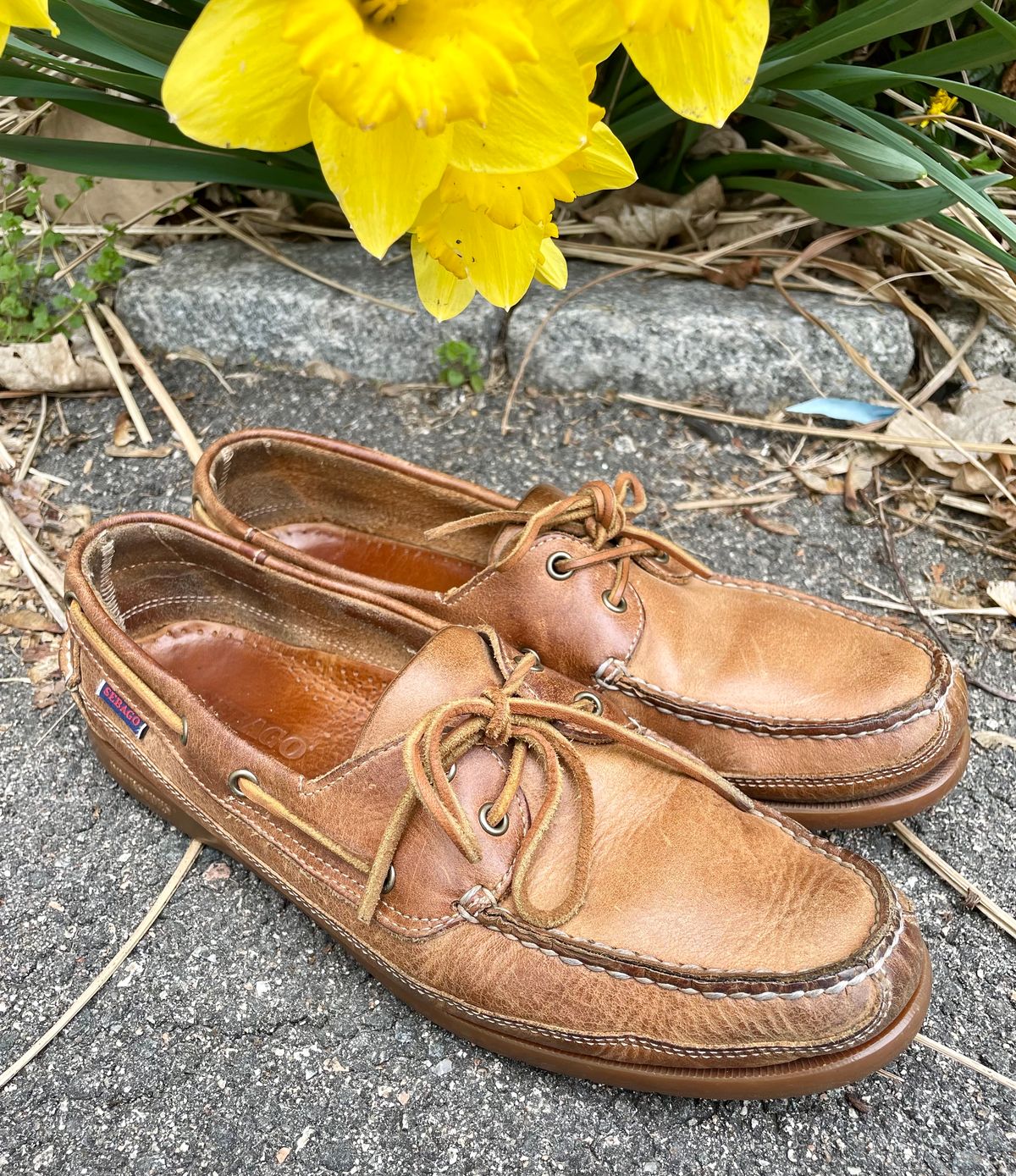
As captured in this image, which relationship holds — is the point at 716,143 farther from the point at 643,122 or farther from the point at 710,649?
the point at 710,649

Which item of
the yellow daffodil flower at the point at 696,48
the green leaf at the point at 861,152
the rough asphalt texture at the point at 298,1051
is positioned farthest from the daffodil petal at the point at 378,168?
the rough asphalt texture at the point at 298,1051

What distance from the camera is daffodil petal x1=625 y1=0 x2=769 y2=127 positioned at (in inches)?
21.4

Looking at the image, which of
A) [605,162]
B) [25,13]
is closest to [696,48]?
[605,162]

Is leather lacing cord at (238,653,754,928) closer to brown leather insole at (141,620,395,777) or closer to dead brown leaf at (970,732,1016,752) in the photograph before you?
brown leather insole at (141,620,395,777)

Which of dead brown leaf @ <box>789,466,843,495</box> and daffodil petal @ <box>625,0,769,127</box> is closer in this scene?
daffodil petal @ <box>625,0,769,127</box>

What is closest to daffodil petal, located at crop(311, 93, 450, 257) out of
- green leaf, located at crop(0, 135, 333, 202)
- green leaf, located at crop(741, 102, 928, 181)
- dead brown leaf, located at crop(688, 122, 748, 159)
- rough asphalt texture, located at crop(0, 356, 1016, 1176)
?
green leaf, located at crop(741, 102, 928, 181)

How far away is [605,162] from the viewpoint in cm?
66

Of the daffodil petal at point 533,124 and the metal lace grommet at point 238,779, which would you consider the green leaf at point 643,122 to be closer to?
the daffodil petal at point 533,124

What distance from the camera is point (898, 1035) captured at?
86 centimetres

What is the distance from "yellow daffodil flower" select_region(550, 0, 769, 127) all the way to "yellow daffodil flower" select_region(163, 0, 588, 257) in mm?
25

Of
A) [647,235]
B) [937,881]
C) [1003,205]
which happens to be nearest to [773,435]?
[647,235]

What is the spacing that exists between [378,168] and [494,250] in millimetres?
144

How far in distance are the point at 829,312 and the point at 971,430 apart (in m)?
0.34

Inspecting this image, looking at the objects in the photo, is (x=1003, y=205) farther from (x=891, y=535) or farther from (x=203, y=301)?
(x=203, y=301)
